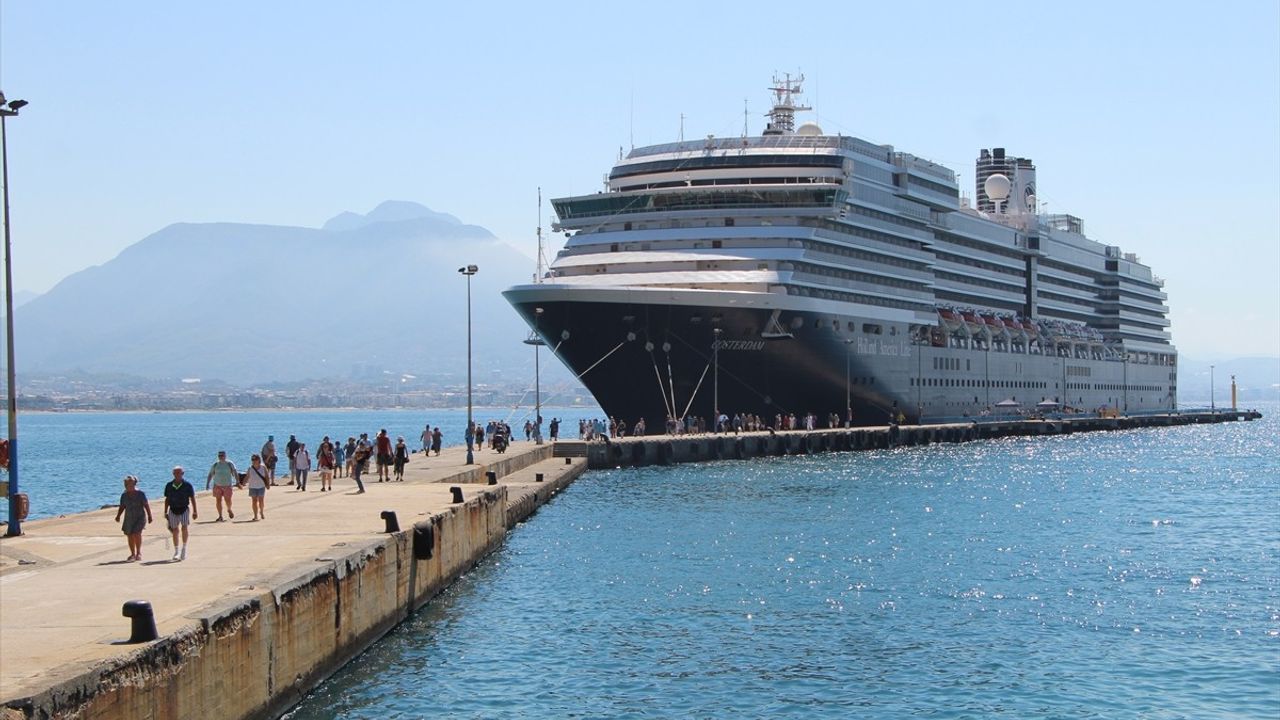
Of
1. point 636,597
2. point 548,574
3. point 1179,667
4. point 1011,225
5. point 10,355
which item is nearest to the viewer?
point 1179,667

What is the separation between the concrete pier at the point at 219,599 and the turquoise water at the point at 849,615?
764 millimetres

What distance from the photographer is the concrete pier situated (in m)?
13.3

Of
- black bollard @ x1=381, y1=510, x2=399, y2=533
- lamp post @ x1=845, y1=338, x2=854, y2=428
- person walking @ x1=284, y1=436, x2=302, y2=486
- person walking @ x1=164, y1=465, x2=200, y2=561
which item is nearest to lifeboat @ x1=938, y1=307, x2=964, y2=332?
lamp post @ x1=845, y1=338, x2=854, y2=428

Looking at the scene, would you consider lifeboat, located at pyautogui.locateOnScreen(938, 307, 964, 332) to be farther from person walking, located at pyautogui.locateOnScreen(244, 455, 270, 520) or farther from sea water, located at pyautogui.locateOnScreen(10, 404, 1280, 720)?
person walking, located at pyautogui.locateOnScreen(244, 455, 270, 520)

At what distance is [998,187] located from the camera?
10762 centimetres

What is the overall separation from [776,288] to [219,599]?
4607 cm

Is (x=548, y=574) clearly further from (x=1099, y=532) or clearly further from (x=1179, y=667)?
(x=1099, y=532)

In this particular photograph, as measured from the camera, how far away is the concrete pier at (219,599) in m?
13.3

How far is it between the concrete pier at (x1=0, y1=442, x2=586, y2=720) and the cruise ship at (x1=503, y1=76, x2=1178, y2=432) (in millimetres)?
27672

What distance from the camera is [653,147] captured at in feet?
227

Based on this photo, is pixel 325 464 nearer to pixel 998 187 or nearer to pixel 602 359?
pixel 602 359

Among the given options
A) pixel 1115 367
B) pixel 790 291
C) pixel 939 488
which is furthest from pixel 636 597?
pixel 1115 367

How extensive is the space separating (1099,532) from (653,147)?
120ft

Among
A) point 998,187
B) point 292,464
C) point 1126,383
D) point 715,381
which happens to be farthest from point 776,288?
point 1126,383
